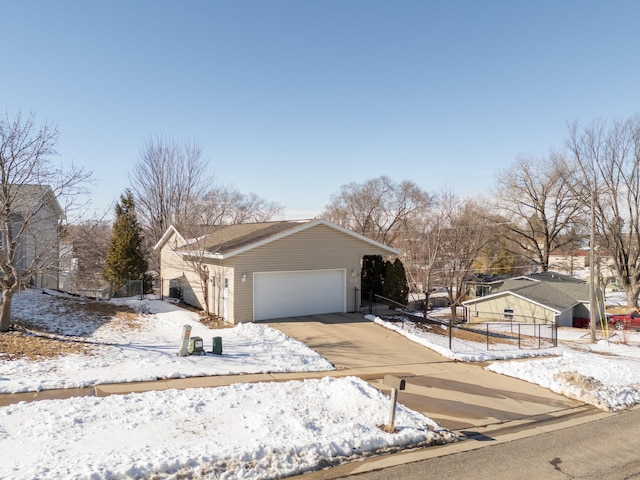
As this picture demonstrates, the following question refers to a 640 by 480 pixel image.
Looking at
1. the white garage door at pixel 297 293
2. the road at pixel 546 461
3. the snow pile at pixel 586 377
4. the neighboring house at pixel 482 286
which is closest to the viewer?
the road at pixel 546 461

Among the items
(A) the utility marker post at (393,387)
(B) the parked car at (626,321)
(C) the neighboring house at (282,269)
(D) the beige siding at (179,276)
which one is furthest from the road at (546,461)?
(B) the parked car at (626,321)

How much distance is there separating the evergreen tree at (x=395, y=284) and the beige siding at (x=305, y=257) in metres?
1.98

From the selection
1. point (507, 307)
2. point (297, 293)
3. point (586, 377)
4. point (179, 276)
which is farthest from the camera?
point (507, 307)

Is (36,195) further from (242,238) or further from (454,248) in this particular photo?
(454,248)

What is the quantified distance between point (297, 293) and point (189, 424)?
11.2 metres

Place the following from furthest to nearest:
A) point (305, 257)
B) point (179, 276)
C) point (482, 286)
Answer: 1. point (482, 286)
2. point (179, 276)
3. point (305, 257)

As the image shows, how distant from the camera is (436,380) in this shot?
11.1 meters

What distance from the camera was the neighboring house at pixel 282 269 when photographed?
1684cm

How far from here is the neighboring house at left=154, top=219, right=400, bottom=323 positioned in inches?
663

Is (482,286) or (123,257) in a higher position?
(123,257)

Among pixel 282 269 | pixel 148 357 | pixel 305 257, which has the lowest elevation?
pixel 148 357

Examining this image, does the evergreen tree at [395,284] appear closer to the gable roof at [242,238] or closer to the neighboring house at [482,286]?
the gable roof at [242,238]

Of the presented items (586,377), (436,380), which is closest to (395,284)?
(436,380)

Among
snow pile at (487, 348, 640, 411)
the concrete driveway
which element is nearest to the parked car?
snow pile at (487, 348, 640, 411)
